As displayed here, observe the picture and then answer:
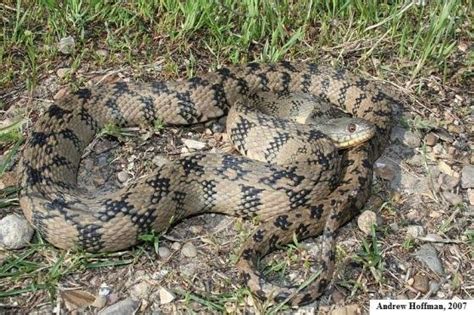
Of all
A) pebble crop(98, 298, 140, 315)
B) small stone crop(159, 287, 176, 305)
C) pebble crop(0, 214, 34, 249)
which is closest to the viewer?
pebble crop(98, 298, 140, 315)

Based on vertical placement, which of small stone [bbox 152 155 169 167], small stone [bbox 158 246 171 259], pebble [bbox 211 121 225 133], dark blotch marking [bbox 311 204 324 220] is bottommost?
small stone [bbox 158 246 171 259]

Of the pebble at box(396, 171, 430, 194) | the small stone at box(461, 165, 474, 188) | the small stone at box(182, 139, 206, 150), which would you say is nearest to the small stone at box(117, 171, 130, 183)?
the small stone at box(182, 139, 206, 150)

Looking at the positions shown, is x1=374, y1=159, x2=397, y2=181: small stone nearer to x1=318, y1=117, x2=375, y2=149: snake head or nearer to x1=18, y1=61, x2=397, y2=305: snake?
x1=18, y1=61, x2=397, y2=305: snake

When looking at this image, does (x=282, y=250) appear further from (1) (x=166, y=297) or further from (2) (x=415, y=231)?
(2) (x=415, y=231)

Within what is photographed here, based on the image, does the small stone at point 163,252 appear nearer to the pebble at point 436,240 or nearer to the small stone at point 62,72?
the pebble at point 436,240

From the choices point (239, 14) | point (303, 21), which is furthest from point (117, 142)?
point (303, 21)

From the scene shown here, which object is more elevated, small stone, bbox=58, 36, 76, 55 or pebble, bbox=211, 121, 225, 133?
small stone, bbox=58, 36, 76, 55
